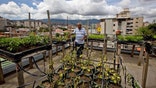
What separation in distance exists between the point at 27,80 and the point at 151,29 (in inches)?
168

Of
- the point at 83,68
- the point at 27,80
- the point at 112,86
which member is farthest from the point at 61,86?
the point at 27,80

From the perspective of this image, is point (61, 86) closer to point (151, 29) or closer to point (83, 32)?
point (83, 32)

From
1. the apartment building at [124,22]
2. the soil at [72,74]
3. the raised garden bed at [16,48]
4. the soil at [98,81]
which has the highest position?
the apartment building at [124,22]

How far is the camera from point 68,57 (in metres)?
2.84

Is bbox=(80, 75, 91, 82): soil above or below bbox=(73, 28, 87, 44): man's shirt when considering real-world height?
below

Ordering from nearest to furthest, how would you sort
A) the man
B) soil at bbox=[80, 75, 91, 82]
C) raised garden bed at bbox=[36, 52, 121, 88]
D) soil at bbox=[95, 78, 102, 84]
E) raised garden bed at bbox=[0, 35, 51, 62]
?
raised garden bed at bbox=[0, 35, 51, 62] → raised garden bed at bbox=[36, 52, 121, 88] → soil at bbox=[95, 78, 102, 84] → soil at bbox=[80, 75, 91, 82] → the man

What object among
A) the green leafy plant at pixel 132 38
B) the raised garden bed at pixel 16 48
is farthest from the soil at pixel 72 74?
the green leafy plant at pixel 132 38

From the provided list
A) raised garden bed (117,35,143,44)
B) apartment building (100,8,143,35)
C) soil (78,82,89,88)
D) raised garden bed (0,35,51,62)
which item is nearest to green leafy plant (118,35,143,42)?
raised garden bed (117,35,143,44)

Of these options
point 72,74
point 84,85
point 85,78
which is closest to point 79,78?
point 84,85

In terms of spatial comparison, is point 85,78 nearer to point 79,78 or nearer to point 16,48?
point 79,78

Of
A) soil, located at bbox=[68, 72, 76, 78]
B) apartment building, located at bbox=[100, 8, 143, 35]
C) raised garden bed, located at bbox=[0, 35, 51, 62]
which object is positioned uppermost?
apartment building, located at bbox=[100, 8, 143, 35]

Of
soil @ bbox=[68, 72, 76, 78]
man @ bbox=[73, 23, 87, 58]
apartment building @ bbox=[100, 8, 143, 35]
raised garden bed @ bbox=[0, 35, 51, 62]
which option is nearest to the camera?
raised garden bed @ bbox=[0, 35, 51, 62]

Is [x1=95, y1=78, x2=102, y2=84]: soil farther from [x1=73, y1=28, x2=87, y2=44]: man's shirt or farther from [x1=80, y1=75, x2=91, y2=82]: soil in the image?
[x1=73, y1=28, x2=87, y2=44]: man's shirt

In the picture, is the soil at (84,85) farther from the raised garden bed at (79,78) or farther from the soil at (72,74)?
the soil at (72,74)
